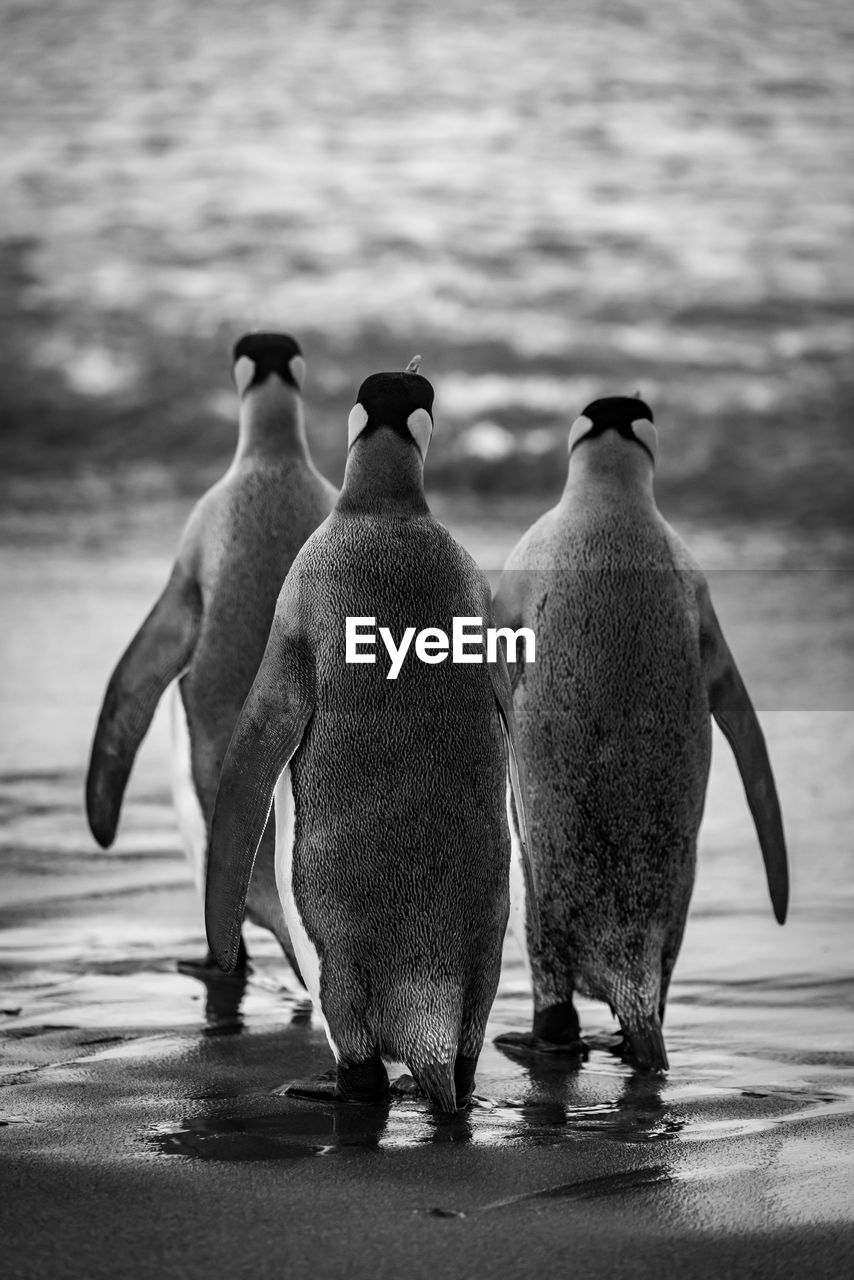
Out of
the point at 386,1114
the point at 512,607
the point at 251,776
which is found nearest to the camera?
the point at 386,1114

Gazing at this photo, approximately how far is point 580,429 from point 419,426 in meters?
0.75

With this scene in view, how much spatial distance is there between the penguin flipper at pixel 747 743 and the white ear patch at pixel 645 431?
1.17ft

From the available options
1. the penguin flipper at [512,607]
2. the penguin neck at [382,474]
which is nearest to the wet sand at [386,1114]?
the penguin flipper at [512,607]

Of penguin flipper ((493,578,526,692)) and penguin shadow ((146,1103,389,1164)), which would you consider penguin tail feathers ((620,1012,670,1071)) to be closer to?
penguin shadow ((146,1103,389,1164))

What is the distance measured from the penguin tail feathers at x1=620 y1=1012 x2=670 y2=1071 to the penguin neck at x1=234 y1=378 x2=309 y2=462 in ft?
5.15

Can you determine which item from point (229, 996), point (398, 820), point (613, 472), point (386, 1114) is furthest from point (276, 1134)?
point (613, 472)

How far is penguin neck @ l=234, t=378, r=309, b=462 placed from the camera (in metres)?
4.10

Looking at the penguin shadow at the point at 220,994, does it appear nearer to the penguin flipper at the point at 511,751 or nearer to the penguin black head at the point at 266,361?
the penguin flipper at the point at 511,751

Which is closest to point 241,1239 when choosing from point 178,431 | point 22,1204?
point 22,1204

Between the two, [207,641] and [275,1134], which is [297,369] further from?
[275,1134]

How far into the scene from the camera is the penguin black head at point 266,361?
423 centimetres

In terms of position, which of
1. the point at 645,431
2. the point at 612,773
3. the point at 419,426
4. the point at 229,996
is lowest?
the point at 229,996

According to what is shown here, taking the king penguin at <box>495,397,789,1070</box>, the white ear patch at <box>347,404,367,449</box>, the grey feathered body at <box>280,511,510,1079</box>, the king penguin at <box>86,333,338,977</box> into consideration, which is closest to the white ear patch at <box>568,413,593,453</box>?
the king penguin at <box>495,397,789,1070</box>

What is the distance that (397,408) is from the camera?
3.06m
